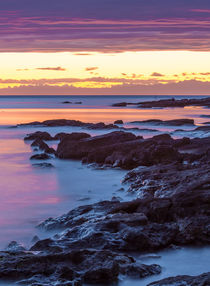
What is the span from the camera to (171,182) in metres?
11.8

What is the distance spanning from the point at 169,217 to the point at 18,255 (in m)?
3.12

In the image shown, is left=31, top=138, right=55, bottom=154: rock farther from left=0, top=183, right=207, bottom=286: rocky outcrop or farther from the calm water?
left=0, top=183, right=207, bottom=286: rocky outcrop

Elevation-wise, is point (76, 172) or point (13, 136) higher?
point (13, 136)

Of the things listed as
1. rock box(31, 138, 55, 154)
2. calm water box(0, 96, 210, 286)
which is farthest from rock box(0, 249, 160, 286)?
rock box(31, 138, 55, 154)

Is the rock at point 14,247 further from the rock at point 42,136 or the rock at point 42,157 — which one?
the rock at point 42,136

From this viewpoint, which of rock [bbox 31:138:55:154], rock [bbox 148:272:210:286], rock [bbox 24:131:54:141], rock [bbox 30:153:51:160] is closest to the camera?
rock [bbox 148:272:210:286]

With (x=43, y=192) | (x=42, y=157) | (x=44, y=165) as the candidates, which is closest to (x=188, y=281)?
(x=43, y=192)

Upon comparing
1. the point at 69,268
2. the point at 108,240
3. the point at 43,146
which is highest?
the point at 43,146

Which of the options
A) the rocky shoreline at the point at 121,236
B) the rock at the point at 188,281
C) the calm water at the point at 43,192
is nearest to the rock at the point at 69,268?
the rocky shoreline at the point at 121,236

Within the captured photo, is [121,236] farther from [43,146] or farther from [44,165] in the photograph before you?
[43,146]

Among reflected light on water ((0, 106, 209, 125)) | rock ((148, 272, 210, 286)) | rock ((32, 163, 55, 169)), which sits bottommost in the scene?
rock ((148, 272, 210, 286))

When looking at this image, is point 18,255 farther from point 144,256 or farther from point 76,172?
point 76,172

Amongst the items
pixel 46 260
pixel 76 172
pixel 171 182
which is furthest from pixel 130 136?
pixel 46 260

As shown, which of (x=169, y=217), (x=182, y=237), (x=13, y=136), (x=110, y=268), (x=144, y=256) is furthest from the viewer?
(x=13, y=136)
